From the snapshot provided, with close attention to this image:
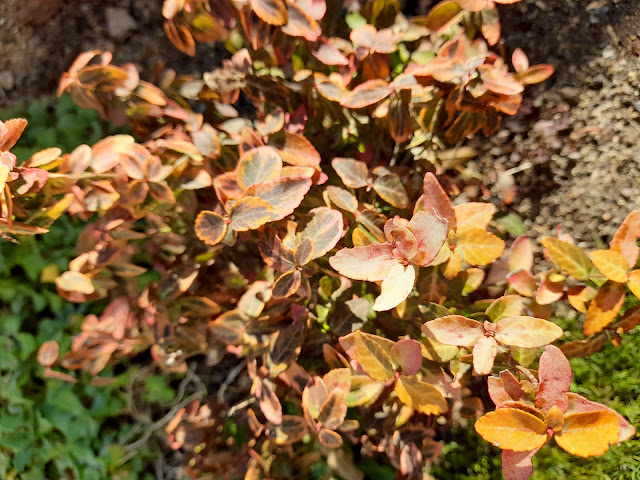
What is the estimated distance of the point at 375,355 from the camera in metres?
1.07

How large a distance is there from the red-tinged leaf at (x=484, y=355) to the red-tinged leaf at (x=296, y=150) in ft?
1.89

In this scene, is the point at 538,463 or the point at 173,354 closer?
the point at 538,463

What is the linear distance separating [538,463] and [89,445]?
58.0 inches

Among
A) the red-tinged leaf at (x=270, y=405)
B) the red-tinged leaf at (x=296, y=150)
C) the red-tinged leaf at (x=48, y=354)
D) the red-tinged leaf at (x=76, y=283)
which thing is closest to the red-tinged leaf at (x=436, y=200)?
the red-tinged leaf at (x=296, y=150)

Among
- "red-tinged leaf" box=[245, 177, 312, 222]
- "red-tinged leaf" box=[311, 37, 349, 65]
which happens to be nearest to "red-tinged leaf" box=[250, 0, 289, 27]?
"red-tinged leaf" box=[311, 37, 349, 65]

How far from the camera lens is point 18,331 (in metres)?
1.88

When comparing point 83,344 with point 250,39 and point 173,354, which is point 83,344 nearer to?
point 173,354

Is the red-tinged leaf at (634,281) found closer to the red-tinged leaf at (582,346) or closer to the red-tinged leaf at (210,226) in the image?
the red-tinged leaf at (582,346)

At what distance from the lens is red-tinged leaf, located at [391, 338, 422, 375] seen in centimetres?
104

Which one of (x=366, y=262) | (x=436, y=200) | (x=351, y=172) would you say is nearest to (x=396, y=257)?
(x=366, y=262)

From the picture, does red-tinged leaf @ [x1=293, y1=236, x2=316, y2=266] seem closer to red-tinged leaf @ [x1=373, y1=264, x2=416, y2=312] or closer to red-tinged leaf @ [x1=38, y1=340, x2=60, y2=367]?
red-tinged leaf @ [x1=373, y1=264, x2=416, y2=312]

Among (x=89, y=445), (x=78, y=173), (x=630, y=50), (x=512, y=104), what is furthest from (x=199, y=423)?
(x=630, y=50)

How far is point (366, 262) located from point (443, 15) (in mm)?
720

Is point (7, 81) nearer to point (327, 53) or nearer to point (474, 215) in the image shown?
point (327, 53)
